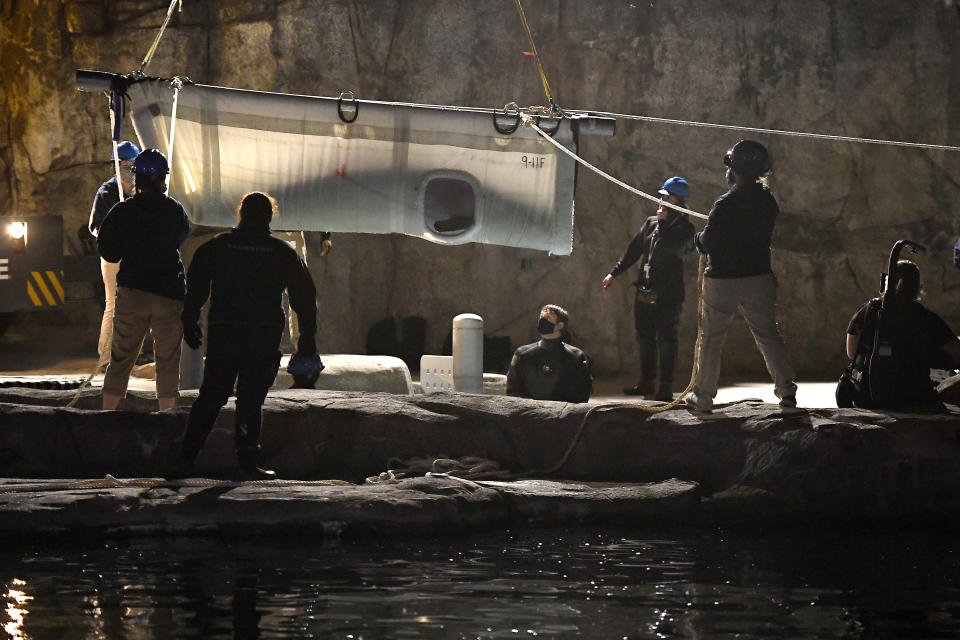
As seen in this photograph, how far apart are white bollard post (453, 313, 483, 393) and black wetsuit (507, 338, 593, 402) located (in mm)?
1208

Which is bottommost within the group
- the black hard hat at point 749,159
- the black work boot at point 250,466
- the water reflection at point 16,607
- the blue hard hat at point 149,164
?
the water reflection at point 16,607

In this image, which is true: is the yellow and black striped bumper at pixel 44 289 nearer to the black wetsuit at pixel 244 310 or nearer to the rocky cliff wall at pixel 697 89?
the rocky cliff wall at pixel 697 89

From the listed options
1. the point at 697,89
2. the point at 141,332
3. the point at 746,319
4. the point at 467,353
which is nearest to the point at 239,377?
the point at 141,332

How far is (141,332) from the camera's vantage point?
27.0 ft

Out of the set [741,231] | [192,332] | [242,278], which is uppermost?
[741,231]

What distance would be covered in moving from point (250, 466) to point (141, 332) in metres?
1.29

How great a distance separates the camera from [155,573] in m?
6.03

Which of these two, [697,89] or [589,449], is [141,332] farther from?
[697,89]

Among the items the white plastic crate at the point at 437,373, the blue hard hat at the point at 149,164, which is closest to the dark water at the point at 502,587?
the blue hard hat at the point at 149,164

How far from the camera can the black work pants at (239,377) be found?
24.2ft

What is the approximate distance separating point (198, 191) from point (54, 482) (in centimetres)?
355

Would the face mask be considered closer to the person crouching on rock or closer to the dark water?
the person crouching on rock

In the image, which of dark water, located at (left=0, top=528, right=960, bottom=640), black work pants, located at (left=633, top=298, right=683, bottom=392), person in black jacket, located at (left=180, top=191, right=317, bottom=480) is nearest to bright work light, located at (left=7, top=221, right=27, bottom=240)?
black work pants, located at (left=633, top=298, right=683, bottom=392)

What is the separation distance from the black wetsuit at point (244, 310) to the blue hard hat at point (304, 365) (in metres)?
0.05
